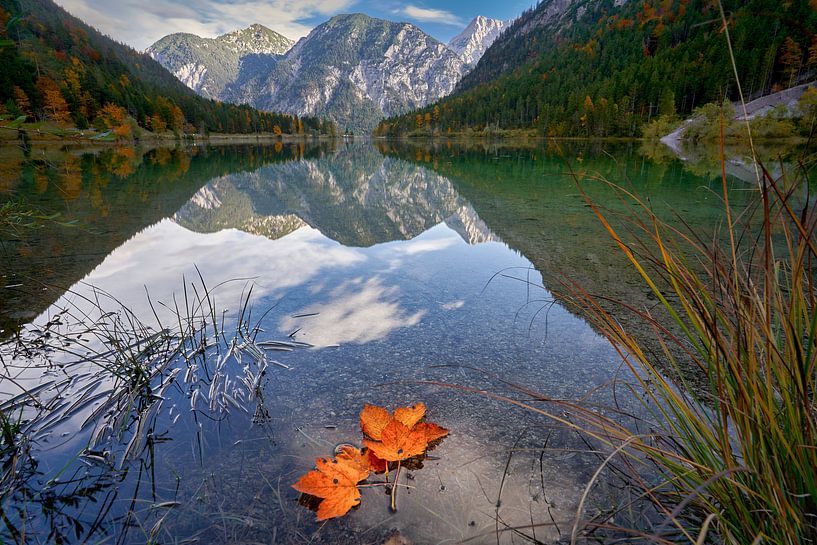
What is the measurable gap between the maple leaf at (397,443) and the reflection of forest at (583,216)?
130 centimetres

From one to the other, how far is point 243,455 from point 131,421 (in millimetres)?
972

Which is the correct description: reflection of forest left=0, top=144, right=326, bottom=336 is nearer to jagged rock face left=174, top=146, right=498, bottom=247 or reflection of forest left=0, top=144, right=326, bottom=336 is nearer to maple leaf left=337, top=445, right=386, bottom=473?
jagged rock face left=174, top=146, right=498, bottom=247

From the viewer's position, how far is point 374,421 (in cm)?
281

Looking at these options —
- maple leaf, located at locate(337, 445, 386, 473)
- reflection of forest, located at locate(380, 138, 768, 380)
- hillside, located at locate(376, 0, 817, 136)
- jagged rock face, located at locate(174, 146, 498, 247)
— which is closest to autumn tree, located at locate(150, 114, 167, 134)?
jagged rock face, located at locate(174, 146, 498, 247)

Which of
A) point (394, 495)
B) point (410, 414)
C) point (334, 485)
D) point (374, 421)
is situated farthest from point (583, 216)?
point (334, 485)

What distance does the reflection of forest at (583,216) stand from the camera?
5.23 meters

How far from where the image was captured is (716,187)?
14.8 metres

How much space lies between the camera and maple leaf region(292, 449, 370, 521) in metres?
2.22

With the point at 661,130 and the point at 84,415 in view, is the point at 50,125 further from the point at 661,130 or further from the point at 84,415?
the point at 661,130

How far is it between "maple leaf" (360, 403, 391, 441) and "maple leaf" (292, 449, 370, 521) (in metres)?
0.28

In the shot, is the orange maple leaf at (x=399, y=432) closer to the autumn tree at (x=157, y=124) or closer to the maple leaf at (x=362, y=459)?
the maple leaf at (x=362, y=459)

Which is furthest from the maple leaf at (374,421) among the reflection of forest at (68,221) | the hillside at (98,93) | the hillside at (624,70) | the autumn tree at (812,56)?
the autumn tree at (812,56)

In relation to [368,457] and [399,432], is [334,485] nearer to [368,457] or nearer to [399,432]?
[368,457]

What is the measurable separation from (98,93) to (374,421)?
8917cm
